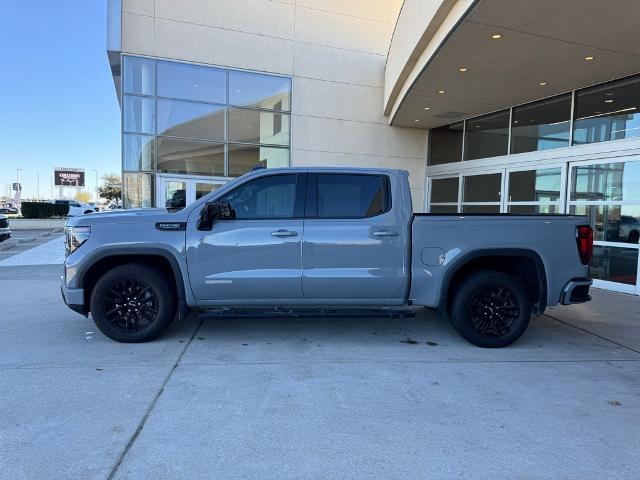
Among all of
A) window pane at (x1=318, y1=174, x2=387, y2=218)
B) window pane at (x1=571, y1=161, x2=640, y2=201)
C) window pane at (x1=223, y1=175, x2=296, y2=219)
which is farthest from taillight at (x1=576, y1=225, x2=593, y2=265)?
window pane at (x1=571, y1=161, x2=640, y2=201)

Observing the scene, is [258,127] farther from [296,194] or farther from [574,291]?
[574,291]

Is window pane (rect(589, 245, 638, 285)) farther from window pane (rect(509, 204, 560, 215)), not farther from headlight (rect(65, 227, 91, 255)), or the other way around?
headlight (rect(65, 227, 91, 255))

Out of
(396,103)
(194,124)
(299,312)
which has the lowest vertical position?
(299,312)

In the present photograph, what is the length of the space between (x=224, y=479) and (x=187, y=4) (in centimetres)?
1373

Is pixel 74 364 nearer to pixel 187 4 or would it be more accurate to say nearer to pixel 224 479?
pixel 224 479

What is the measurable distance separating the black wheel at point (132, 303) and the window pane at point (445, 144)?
10.9 m

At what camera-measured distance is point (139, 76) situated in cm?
1299

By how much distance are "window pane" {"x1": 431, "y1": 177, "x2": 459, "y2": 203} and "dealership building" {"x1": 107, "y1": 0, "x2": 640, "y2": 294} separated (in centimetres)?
6

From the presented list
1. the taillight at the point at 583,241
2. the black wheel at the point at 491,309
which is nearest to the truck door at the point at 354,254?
the black wheel at the point at 491,309

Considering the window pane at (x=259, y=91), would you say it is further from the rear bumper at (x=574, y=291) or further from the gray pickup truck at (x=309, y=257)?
the rear bumper at (x=574, y=291)

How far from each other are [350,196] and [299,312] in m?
1.43

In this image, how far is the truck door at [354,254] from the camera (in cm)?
497

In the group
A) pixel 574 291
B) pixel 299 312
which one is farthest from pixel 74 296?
pixel 574 291

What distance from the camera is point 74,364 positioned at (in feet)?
14.6
